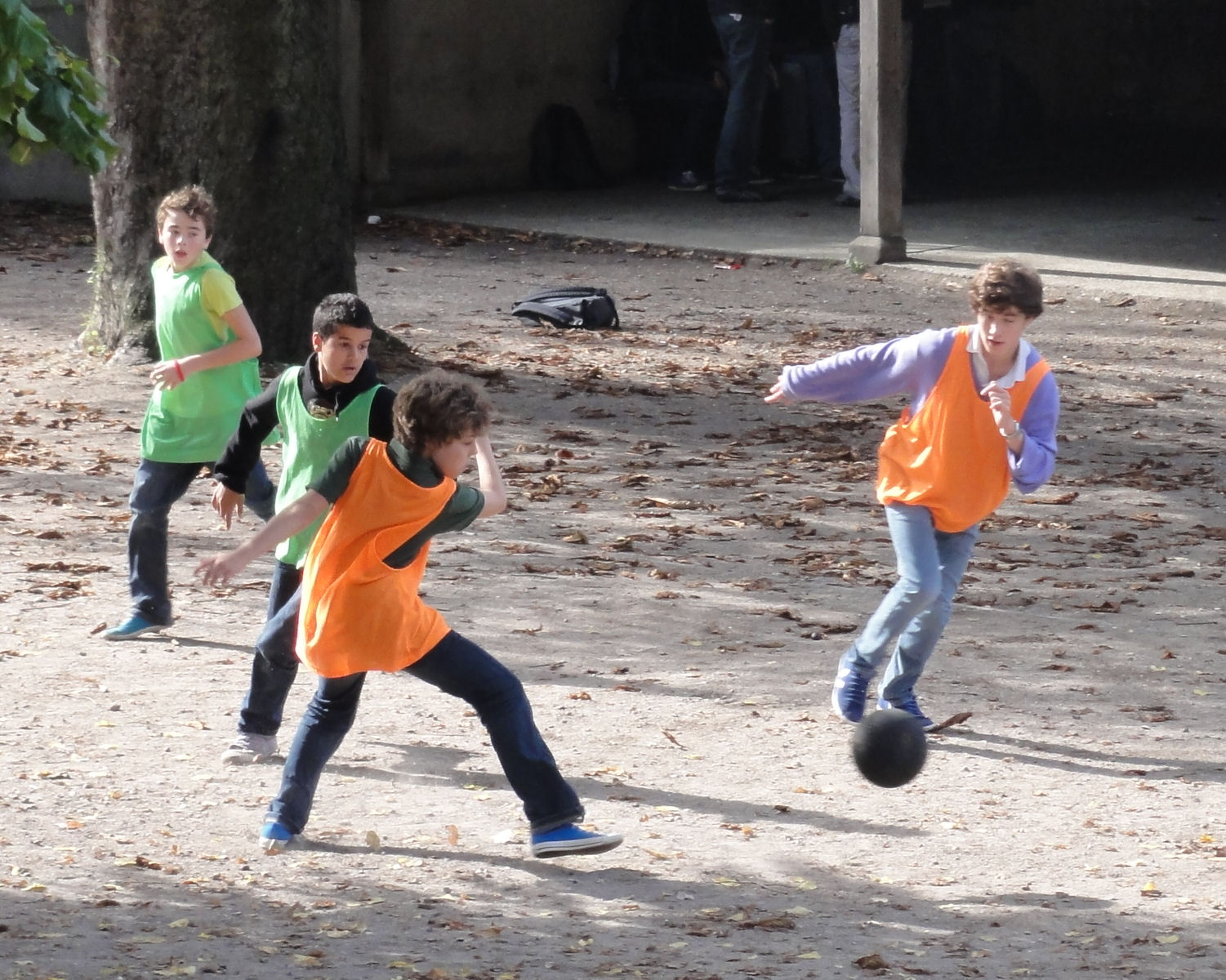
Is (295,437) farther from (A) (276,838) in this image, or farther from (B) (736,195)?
(B) (736,195)

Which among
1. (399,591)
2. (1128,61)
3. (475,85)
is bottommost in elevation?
(399,591)

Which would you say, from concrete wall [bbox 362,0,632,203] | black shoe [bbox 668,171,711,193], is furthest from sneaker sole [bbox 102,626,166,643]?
black shoe [bbox 668,171,711,193]

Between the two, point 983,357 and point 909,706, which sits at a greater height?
point 983,357

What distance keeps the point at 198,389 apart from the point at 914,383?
2.52 meters

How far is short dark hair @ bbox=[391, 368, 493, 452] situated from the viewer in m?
4.58

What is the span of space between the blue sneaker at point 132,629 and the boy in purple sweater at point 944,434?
8.07 feet

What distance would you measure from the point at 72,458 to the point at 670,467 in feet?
10.0

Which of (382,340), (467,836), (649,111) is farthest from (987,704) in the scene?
(649,111)

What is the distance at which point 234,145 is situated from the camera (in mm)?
10883

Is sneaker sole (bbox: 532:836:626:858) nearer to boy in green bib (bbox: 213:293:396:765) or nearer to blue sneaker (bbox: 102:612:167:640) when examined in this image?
boy in green bib (bbox: 213:293:396:765)

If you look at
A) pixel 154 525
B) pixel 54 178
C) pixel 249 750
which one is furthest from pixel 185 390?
pixel 54 178

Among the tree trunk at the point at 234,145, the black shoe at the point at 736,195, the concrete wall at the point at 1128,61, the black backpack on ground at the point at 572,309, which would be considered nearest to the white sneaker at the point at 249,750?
the tree trunk at the point at 234,145

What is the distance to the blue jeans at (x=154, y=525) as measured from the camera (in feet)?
21.7

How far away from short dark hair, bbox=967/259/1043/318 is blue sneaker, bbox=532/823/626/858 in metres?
1.89
